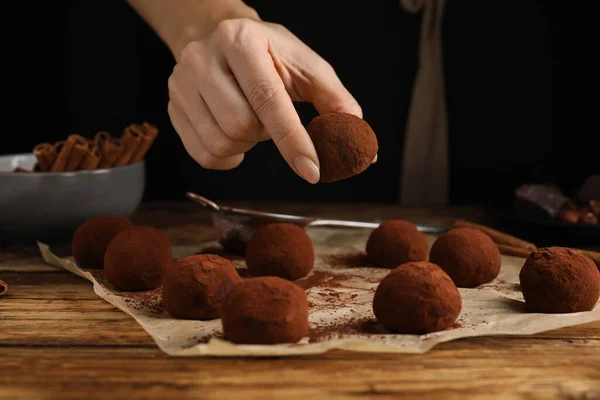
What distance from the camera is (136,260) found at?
1374 millimetres

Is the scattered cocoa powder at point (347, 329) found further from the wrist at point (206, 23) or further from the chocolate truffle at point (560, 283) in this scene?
the wrist at point (206, 23)

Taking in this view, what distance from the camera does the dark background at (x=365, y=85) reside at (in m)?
2.32

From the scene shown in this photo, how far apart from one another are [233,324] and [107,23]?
165 cm

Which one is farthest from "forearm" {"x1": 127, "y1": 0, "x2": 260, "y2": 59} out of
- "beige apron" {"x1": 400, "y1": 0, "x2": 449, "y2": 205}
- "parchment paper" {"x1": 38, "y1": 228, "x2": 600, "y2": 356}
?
"beige apron" {"x1": 400, "y1": 0, "x2": 449, "y2": 205}

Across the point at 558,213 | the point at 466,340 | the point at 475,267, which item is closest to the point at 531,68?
the point at 558,213

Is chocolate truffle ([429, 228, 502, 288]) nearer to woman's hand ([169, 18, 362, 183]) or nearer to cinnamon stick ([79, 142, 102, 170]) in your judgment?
woman's hand ([169, 18, 362, 183])

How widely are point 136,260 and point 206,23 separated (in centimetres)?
58

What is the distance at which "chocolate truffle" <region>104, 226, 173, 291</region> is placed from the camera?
137 cm

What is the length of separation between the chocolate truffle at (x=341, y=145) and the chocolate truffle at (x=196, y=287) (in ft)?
0.92

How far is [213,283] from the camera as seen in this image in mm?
1205

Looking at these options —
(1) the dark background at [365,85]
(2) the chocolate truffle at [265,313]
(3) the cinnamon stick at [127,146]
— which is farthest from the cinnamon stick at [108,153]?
(2) the chocolate truffle at [265,313]

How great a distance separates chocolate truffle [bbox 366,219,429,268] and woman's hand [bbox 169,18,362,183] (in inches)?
11.5

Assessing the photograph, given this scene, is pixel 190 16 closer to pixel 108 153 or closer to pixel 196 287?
pixel 108 153

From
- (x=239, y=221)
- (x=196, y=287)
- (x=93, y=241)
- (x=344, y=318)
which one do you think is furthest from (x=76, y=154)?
(x=344, y=318)
